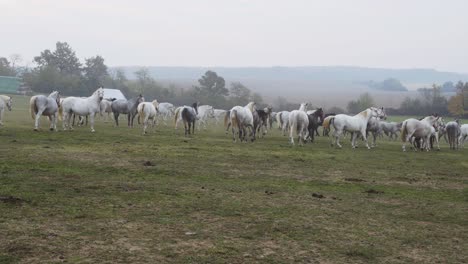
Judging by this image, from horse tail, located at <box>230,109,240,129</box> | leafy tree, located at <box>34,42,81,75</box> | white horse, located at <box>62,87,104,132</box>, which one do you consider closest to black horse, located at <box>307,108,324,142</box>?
horse tail, located at <box>230,109,240,129</box>

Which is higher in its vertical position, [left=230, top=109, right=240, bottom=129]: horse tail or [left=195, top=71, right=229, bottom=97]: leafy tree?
[left=195, top=71, right=229, bottom=97]: leafy tree

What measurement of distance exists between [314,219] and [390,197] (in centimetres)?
327

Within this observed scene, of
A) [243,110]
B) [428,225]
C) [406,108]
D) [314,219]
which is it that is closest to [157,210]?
[314,219]

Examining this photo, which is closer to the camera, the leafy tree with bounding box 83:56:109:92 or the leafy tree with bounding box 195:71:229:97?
the leafy tree with bounding box 195:71:229:97

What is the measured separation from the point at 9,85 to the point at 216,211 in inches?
3708

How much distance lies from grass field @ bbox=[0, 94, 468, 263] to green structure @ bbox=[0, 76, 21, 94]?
82.7 meters

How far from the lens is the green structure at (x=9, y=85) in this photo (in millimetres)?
88588

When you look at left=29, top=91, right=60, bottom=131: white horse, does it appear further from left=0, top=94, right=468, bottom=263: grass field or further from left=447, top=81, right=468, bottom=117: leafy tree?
left=447, top=81, right=468, bottom=117: leafy tree

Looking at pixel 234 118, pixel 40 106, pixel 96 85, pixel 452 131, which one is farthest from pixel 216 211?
pixel 96 85

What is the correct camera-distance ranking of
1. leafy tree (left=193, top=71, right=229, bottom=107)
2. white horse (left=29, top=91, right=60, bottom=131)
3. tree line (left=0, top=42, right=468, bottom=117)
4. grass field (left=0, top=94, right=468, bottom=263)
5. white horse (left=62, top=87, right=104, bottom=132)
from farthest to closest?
leafy tree (left=193, top=71, right=229, bottom=107), tree line (left=0, top=42, right=468, bottom=117), white horse (left=62, top=87, right=104, bottom=132), white horse (left=29, top=91, right=60, bottom=131), grass field (left=0, top=94, right=468, bottom=263)

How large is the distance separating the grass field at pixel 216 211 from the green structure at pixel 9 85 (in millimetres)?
82675

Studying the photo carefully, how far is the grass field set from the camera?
5.82m

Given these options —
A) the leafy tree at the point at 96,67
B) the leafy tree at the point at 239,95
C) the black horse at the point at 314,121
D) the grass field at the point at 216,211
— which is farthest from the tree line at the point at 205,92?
the grass field at the point at 216,211

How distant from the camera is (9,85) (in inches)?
3558
